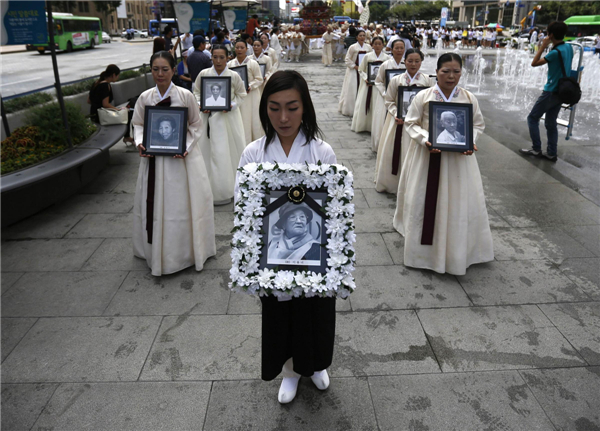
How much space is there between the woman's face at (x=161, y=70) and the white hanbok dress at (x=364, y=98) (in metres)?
5.29

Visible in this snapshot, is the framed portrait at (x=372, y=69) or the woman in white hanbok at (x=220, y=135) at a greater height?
the framed portrait at (x=372, y=69)

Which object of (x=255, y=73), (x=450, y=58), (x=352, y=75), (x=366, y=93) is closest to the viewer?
(x=450, y=58)

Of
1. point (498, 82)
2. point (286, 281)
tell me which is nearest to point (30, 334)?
point (286, 281)

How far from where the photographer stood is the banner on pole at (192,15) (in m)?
10.9

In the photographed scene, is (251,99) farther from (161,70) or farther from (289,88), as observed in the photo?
(289,88)

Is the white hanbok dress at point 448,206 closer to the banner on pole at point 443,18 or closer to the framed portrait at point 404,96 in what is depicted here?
the framed portrait at point 404,96

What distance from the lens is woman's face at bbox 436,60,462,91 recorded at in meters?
3.88

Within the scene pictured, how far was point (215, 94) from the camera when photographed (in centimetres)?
590

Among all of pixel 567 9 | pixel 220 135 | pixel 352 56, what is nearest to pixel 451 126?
pixel 220 135

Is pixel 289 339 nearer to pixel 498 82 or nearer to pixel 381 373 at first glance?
pixel 381 373

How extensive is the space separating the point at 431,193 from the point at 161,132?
251 centimetres

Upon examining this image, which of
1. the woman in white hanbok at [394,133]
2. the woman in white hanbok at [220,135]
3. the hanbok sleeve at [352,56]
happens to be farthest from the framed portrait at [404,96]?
the hanbok sleeve at [352,56]

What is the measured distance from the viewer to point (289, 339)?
8.66 feet

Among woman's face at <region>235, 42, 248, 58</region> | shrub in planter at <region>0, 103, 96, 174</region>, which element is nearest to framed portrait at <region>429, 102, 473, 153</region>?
woman's face at <region>235, 42, 248, 58</region>
